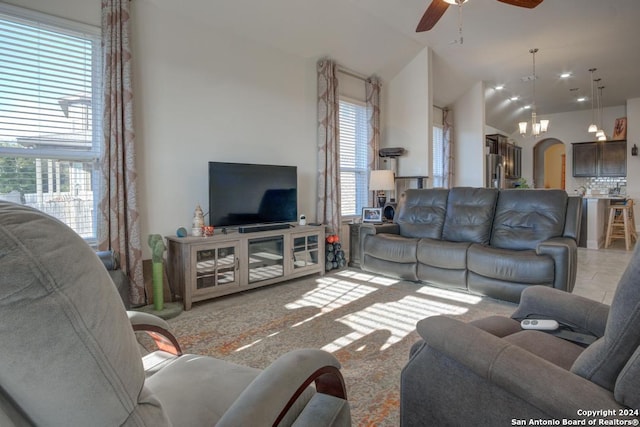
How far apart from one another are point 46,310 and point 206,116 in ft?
11.7

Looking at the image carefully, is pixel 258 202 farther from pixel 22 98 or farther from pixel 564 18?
pixel 564 18

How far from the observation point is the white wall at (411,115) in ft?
18.7

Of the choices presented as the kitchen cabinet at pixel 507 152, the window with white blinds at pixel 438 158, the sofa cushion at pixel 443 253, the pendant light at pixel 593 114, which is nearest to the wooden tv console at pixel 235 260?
the sofa cushion at pixel 443 253

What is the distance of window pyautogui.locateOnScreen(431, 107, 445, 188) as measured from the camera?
7.37 meters

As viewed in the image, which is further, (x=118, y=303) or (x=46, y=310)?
(x=118, y=303)

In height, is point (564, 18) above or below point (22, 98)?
above

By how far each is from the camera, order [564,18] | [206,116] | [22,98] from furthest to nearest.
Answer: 1. [564,18]
2. [206,116]
3. [22,98]

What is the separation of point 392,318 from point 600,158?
9367mm

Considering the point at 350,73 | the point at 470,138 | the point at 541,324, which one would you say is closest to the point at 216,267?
the point at 541,324

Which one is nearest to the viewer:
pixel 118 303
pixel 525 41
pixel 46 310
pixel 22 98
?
pixel 46 310

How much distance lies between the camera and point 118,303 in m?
0.61

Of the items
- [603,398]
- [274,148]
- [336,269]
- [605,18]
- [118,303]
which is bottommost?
[336,269]

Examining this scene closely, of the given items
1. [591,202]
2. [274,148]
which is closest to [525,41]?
[591,202]

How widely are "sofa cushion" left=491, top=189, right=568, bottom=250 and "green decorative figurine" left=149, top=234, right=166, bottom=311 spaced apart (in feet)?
11.0
